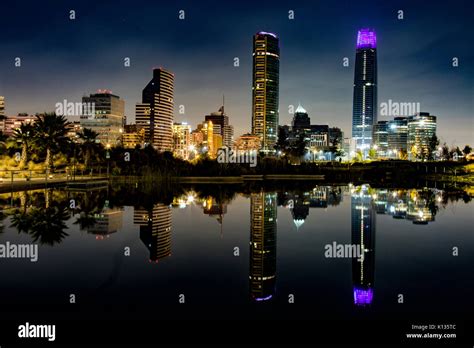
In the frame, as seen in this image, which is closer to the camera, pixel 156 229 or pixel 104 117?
pixel 156 229

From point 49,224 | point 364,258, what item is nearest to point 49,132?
point 49,224

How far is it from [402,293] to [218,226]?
369 inches

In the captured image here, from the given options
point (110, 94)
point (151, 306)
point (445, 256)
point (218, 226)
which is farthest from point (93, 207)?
point (110, 94)

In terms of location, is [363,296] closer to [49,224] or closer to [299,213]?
[49,224]

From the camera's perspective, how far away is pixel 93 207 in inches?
838

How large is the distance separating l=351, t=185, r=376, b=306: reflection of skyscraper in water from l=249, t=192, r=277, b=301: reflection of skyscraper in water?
1.83m

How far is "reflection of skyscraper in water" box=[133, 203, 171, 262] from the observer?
39.7ft

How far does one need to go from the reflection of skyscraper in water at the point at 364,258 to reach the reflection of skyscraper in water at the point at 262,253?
1826 millimetres

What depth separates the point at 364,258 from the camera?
1155cm

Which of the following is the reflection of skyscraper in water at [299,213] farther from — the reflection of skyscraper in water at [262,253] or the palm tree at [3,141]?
the palm tree at [3,141]

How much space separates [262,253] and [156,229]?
17.1 ft

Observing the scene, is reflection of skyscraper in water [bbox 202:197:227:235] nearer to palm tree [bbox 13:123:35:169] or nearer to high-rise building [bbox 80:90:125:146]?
palm tree [bbox 13:123:35:169]

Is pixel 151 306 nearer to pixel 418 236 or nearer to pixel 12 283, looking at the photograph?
pixel 12 283

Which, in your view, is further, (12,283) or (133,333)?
(12,283)
